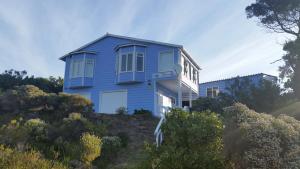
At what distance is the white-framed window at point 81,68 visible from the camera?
1251 inches

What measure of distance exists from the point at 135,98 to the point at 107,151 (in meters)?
15.1

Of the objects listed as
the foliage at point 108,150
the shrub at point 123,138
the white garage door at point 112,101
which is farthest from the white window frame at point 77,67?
the foliage at point 108,150

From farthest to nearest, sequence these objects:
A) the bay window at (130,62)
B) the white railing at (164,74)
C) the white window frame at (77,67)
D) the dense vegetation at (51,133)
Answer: the white window frame at (77,67), the bay window at (130,62), the white railing at (164,74), the dense vegetation at (51,133)

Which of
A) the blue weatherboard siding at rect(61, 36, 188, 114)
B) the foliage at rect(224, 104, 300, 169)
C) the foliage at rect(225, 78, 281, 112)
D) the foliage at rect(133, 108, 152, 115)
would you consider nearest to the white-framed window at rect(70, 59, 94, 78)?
the blue weatherboard siding at rect(61, 36, 188, 114)

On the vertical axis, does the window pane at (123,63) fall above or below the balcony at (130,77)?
above

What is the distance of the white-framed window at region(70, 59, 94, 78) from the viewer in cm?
3177

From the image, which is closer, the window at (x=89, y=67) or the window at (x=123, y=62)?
the window at (x=123, y=62)

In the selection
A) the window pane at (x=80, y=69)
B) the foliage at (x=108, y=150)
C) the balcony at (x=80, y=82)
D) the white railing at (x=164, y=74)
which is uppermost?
the window pane at (x=80, y=69)

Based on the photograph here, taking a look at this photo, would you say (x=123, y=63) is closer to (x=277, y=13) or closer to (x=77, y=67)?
(x=77, y=67)

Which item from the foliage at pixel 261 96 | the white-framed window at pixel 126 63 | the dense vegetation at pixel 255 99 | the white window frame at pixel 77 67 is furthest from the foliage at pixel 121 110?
the foliage at pixel 261 96

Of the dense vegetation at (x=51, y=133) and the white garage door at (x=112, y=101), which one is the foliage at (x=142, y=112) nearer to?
the white garage door at (x=112, y=101)

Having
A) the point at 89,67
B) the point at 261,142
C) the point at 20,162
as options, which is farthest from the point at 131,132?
the point at 89,67

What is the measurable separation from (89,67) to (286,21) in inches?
699

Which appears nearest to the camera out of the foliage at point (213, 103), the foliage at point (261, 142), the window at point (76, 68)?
the foliage at point (261, 142)
